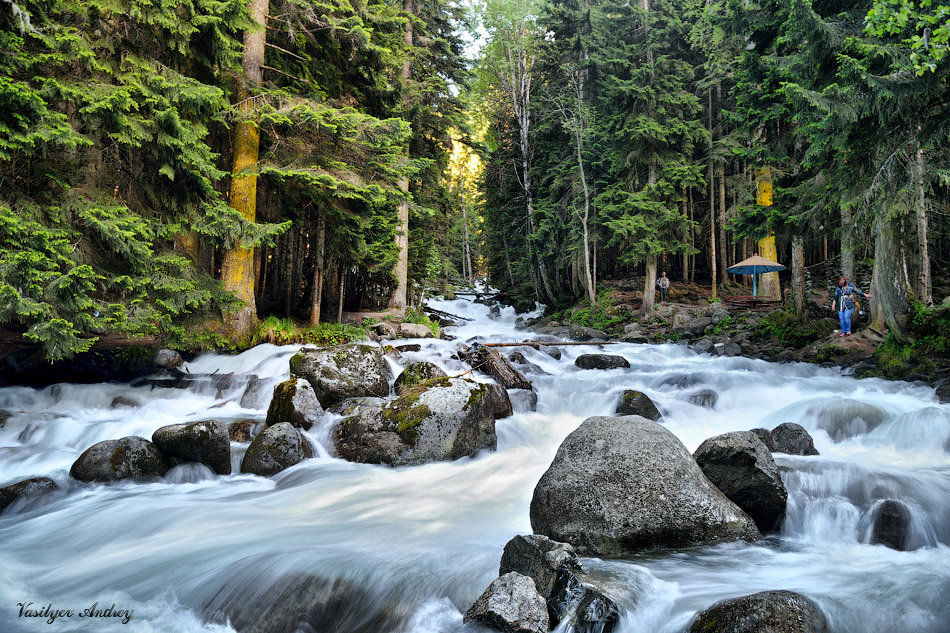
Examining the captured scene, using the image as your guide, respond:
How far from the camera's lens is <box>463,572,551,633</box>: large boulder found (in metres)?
2.95

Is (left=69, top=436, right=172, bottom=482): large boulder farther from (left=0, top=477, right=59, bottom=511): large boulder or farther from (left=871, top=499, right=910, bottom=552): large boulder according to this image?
(left=871, top=499, right=910, bottom=552): large boulder

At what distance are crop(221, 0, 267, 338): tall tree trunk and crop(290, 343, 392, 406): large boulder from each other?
114 inches

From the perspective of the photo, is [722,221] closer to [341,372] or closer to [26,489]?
[341,372]

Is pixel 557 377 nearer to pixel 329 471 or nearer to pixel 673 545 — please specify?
pixel 329 471

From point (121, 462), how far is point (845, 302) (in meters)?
15.3

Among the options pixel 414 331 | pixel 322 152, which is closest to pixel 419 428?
pixel 322 152

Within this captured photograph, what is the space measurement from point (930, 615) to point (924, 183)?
800 cm

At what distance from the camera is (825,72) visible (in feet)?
34.7

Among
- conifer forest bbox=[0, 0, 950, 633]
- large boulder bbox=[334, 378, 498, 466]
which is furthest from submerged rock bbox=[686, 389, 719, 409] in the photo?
large boulder bbox=[334, 378, 498, 466]

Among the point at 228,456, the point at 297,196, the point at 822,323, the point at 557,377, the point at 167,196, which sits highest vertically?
the point at 297,196

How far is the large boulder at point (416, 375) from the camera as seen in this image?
930 centimetres

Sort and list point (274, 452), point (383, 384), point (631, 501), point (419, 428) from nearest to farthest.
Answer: point (631, 501), point (274, 452), point (419, 428), point (383, 384)

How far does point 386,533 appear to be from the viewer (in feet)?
16.6

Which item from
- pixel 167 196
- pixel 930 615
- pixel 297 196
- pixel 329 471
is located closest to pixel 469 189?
pixel 297 196
